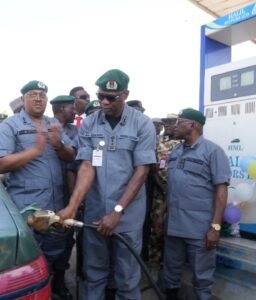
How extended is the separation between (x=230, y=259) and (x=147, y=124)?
4.71ft

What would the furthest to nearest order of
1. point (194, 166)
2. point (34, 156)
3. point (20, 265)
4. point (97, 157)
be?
point (194, 166)
point (34, 156)
point (97, 157)
point (20, 265)

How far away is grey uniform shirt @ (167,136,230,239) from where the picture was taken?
2.94 meters

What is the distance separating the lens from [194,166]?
3.00 metres

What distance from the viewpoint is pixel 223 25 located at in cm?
346

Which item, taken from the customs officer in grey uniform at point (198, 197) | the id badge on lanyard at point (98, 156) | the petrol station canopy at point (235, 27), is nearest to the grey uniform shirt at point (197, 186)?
the customs officer in grey uniform at point (198, 197)

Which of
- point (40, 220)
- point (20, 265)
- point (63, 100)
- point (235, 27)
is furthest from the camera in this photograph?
point (63, 100)

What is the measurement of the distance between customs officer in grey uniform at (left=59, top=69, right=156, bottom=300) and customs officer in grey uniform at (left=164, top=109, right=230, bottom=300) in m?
0.49

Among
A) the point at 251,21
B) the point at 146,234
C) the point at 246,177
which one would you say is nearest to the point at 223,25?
the point at 251,21

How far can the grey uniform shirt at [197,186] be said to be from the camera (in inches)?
116

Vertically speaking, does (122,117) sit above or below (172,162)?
above

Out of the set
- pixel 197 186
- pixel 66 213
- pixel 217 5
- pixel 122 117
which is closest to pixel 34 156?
pixel 66 213

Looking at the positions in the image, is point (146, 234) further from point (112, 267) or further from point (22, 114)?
point (22, 114)

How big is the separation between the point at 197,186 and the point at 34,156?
1287 mm

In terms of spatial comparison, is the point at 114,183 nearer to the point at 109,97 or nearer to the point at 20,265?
the point at 109,97
